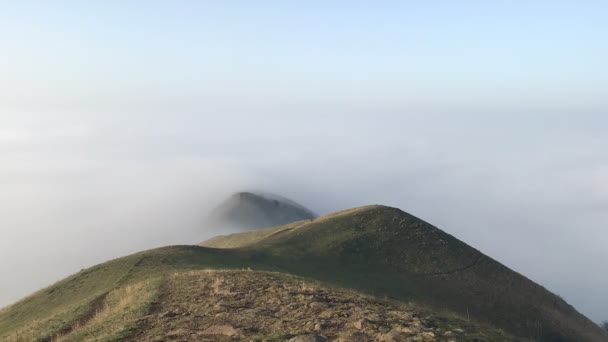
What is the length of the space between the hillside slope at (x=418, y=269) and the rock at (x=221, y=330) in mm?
27453

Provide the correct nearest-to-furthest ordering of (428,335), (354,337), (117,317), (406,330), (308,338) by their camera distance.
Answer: (308,338)
(354,337)
(428,335)
(406,330)
(117,317)

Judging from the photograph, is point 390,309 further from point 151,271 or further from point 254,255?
point 254,255

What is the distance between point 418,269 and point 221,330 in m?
38.4

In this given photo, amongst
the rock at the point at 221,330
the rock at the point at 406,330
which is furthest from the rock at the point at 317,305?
the rock at the point at 406,330

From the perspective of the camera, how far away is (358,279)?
160 feet

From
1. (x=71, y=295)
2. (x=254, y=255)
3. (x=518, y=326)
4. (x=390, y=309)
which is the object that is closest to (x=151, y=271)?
(x=71, y=295)

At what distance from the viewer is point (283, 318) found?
19.6 metres

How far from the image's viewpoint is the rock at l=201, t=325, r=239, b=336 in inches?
699

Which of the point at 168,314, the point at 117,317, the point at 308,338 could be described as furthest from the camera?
the point at 117,317

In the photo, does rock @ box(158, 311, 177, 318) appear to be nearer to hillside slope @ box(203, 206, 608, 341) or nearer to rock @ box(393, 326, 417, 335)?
rock @ box(393, 326, 417, 335)

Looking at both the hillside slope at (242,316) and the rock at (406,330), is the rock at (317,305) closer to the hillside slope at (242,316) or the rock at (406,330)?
the hillside slope at (242,316)

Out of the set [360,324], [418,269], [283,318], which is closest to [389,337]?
[360,324]

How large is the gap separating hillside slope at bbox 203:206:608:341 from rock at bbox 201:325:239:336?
27.5m

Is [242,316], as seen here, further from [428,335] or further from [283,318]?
[428,335]
